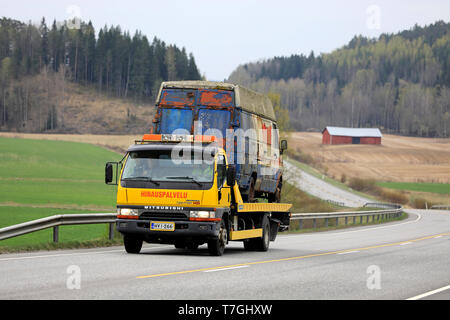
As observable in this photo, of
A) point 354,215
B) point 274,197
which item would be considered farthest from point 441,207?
point 274,197

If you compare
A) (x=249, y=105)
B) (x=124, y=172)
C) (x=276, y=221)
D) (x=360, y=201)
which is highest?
(x=249, y=105)

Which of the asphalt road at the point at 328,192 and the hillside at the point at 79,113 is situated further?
the hillside at the point at 79,113

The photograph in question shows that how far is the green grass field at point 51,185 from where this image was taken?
30.3 m

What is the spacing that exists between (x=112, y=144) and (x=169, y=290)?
93991mm

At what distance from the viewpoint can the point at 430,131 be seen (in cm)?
19375

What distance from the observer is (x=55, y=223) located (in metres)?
18.7

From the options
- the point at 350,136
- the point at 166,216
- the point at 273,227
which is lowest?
the point at 350,136

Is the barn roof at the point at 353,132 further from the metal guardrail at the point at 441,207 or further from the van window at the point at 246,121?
the van window at the point at 246,121

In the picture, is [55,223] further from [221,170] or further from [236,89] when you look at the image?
[236,89]

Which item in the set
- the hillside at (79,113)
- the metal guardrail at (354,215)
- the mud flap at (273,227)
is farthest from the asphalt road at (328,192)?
the mud flap at (273,227)

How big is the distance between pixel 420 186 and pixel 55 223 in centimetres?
8587
